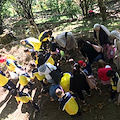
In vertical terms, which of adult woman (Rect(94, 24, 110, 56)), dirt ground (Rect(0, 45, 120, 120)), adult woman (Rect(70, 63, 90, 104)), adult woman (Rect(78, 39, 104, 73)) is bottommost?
dirt ground (Rect(0, 45, 120, 120))

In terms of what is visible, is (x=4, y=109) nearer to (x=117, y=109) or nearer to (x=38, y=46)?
(x=38, y=46)

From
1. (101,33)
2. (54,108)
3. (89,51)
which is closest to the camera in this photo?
(89,51)

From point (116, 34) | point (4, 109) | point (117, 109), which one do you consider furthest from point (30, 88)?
point (116, 34)

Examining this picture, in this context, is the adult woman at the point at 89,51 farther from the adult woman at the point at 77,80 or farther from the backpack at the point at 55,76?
the backpack at the point at 55,76

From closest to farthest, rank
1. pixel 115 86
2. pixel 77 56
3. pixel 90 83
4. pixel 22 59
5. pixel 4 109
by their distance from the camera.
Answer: pixel 115 86 → pixel 90 83 → pixel 4 109 → pixel 77 56 → pixel 22 59

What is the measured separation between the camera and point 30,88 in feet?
18.0

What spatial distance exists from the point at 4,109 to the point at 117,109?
14.5 feet

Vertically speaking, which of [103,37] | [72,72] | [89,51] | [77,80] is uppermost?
[103,37]

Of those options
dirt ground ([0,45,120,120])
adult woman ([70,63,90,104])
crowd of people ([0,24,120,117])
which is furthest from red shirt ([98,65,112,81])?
dirt ground ([0,45,120,120])

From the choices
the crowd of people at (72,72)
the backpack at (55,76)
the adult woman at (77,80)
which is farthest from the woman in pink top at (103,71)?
the backpack at (55,76)

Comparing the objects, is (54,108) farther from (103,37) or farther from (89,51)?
(103,37)

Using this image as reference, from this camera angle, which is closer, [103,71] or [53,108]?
[103,71]

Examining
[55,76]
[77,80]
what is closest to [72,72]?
[77,80]

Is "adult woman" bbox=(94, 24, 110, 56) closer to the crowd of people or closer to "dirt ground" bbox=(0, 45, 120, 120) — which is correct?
the crowd of people
